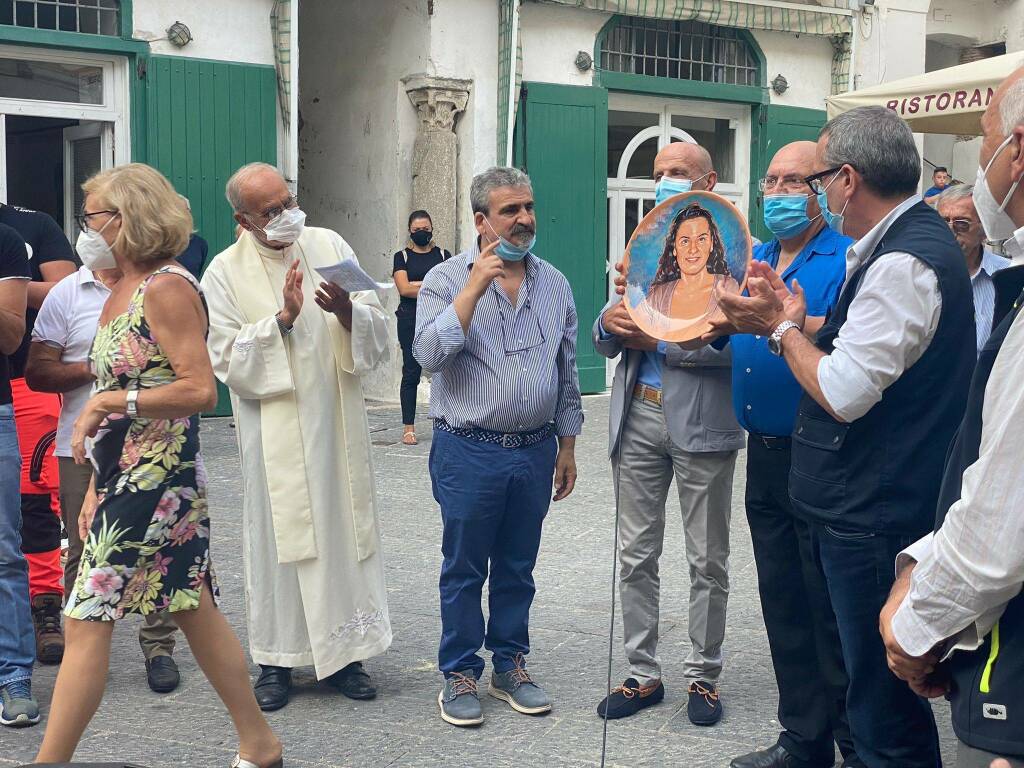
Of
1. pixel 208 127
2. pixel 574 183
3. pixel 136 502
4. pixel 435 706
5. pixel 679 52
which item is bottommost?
pixel 435 706

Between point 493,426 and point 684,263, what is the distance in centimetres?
95

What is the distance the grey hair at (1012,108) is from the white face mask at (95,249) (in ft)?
8.60

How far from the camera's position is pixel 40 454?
17.1 feet

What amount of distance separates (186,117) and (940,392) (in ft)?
32.1

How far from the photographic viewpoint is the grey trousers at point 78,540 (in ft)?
16.5

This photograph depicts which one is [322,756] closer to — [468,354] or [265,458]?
[265,458]

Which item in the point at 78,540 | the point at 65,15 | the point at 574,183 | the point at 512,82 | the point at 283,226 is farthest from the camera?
the point at 574,183

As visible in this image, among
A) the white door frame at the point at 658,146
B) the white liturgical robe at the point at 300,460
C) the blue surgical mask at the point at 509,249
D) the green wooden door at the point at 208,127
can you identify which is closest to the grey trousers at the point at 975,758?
the blue surgical mask at the point at 509,249

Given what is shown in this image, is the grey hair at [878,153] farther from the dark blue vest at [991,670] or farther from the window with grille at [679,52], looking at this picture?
the window with grille at [679,52]

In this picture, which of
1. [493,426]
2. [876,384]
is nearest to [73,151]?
[493,426]

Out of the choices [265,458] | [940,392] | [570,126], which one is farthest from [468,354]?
[570,126]

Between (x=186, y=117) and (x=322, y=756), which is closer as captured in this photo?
(x=322, y=756)

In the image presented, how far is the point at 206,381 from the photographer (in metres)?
3.75

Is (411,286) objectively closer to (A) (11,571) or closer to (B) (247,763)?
(A) (11,571)
